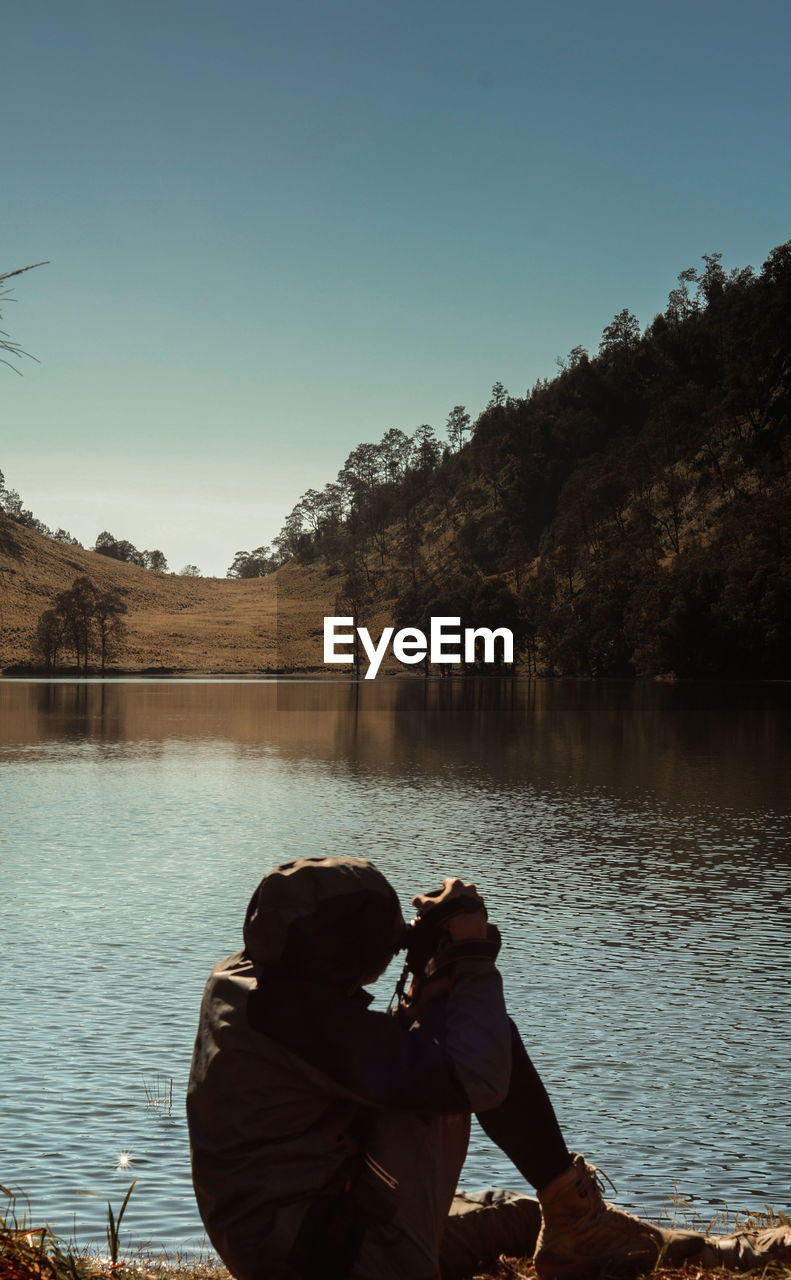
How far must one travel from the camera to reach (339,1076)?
12.4ft

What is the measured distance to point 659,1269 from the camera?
495 centimetres

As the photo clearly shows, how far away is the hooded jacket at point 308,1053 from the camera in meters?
3.74

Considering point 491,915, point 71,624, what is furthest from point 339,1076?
point 71,624

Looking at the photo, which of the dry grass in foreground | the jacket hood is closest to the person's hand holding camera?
the jacket hood

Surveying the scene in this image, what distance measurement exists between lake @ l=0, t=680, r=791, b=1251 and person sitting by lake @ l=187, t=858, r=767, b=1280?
2.83 metres

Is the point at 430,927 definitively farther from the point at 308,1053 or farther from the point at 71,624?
the point at 71,624

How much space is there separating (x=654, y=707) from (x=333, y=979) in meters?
69.8

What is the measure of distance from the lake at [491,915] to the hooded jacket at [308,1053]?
280 centimetres

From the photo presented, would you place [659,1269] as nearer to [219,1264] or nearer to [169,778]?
[219,1264]

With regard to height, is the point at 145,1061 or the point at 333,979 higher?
the point at 333,979

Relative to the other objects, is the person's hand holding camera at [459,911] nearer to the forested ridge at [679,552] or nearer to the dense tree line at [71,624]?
the forested ridge at [679,552]

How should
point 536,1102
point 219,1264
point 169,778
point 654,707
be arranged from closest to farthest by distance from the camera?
point 536,1102 → point 219,1264 → point 169,778 → point 654,707

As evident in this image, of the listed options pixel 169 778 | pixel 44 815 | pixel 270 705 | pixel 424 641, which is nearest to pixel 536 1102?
pixel 44 815

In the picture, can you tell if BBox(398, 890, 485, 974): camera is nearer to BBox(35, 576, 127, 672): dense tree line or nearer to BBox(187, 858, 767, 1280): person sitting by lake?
BBox(187, 858, 767, 1280): person sitting by lake
